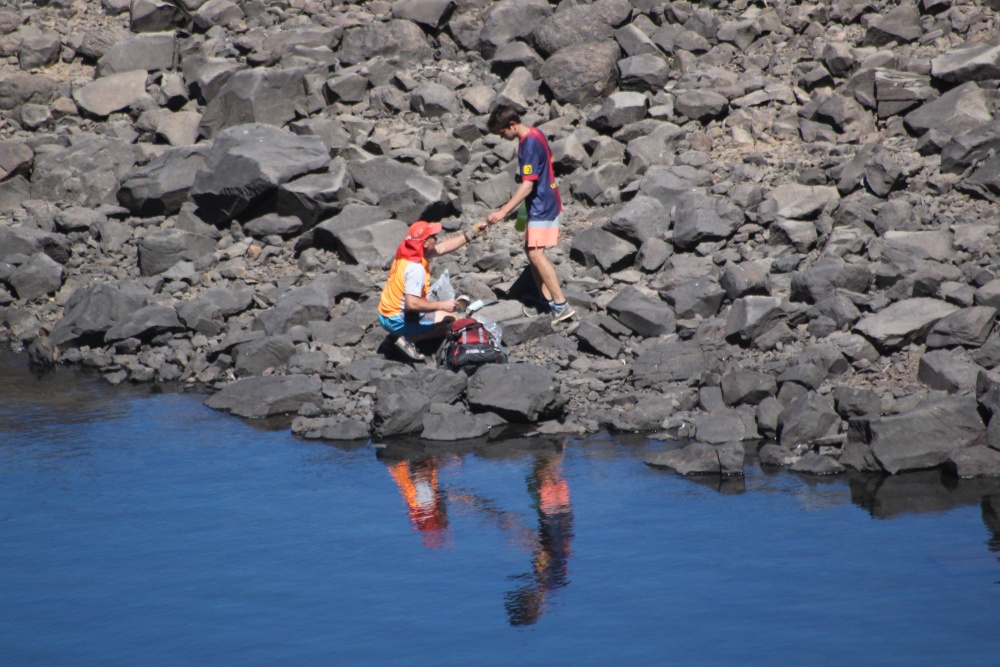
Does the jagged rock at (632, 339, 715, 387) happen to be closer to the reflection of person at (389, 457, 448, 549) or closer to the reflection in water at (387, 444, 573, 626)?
the reflection in water at (387, 444, 573, 626)

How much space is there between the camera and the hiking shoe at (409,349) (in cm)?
1148

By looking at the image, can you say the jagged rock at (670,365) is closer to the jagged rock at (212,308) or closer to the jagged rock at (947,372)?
the jagged rock at (947,372)

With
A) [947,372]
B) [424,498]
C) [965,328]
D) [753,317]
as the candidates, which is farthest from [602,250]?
[424,498]

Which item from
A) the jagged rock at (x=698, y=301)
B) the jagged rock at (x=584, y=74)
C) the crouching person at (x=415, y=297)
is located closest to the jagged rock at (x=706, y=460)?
the jagged rock at (x=698, y=301)

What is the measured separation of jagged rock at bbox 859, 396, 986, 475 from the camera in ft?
28.6

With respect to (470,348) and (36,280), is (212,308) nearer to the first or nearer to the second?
(36,280)

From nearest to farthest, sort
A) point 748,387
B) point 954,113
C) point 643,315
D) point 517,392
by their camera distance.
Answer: point 748,387, point 517,392, point 643,315, point 954,113

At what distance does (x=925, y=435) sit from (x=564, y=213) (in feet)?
23.6

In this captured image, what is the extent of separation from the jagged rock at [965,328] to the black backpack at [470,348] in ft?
14.1

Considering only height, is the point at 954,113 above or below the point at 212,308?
above

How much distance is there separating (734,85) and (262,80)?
789 centimetres

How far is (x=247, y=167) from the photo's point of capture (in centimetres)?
1486

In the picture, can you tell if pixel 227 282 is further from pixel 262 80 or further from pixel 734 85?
pixel 734 85

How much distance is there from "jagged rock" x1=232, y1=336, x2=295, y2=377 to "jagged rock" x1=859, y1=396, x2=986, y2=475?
6.44 meters
